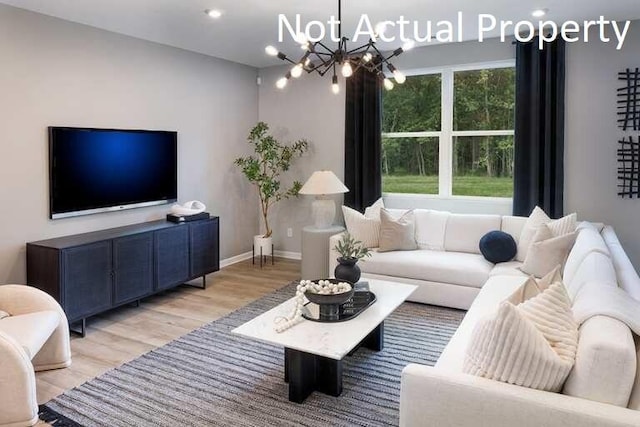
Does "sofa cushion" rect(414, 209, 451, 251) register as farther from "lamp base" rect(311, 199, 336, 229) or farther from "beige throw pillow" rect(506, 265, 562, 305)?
"beige throw pillow" rect(506, 265, 562, 305)

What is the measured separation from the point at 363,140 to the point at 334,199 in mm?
847

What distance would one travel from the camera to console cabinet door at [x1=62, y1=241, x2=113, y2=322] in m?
3.53

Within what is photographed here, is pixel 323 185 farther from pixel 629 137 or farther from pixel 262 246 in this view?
pixel 629 137

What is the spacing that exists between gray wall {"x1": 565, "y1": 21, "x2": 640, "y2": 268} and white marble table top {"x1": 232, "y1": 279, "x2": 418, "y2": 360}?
279cm

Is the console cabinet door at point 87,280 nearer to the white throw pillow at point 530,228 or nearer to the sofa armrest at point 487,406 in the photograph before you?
the sofa armrest at point 487,406

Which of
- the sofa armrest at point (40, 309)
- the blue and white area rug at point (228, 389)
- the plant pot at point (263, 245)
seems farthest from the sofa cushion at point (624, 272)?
the plant pot at point (263, 245)

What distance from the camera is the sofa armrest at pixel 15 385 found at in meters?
2.38

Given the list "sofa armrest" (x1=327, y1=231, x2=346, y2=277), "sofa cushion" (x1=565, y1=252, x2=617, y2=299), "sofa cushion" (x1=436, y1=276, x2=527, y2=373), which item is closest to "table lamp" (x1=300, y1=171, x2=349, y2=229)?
"sofa armrest" (x1=327, y1=231, x2=346, y2=277)

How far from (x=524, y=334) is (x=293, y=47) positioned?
4337 mm

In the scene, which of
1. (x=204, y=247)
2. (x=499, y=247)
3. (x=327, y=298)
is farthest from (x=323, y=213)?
(x=327, y=298)

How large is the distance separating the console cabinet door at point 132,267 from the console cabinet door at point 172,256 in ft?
0.32

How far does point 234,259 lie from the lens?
6176 mm

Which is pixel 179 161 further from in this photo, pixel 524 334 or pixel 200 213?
pixel 524 334

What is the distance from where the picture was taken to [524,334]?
63.9 inches
